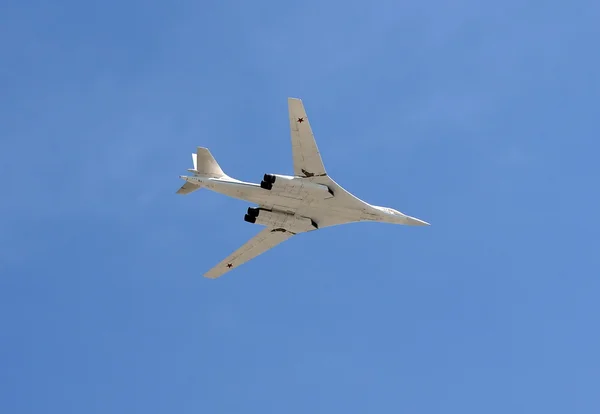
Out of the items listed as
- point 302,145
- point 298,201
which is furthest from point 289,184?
point 302,145

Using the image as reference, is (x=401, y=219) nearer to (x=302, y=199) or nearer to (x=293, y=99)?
(x=302, y=199)

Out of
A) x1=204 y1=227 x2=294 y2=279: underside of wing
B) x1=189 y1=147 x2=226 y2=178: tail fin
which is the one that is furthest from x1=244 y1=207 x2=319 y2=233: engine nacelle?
x1=189 y1=147 x2=226 y2=178: tail fin

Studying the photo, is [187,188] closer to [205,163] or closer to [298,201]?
[205,163]

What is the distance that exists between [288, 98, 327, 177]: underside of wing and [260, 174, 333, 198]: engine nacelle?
21.0 inches

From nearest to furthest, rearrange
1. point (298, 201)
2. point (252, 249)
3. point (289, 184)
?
point (289, 184), point (298, 201), point (252, 249)

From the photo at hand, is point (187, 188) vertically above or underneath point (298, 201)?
underneath

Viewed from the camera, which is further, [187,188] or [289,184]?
[187,188]

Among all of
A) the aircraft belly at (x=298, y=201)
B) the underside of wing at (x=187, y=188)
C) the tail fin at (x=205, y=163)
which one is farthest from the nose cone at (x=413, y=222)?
the underside of wing at (x=187, y=188)

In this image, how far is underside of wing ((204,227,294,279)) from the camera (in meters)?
65.8

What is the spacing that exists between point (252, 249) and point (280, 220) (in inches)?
187

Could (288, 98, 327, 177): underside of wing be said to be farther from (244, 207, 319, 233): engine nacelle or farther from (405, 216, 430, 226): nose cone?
(405, 216, 430, 226): nose cone

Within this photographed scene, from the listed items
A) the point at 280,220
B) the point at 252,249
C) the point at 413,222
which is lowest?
the point at 252,249

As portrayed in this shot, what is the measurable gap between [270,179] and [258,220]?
5.06 meters

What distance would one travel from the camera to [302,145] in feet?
188
